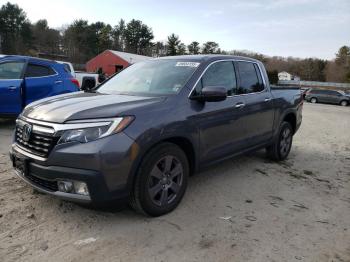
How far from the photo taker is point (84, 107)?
363cm

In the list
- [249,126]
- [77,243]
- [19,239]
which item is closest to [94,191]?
[77,243]

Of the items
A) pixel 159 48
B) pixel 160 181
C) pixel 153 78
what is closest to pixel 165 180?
pixel 160 181

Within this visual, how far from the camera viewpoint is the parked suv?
3428 centimetres

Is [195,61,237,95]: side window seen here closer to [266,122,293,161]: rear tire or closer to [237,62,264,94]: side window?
[237,62,264,94]: side window

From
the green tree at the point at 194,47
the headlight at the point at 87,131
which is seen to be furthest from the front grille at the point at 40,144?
the green tree at the point at 194,47

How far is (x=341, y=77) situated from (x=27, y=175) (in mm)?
99384

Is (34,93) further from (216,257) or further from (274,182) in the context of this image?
(216,257)

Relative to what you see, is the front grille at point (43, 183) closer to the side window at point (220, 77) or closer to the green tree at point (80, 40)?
the side window at point (220, 77)

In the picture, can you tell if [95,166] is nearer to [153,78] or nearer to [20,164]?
[20,164]

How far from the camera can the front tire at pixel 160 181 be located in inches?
143

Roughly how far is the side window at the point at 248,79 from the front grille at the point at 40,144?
280 centimetres

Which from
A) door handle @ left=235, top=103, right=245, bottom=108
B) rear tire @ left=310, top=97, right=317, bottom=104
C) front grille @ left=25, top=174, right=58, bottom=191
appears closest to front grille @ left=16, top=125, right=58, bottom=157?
front grille @ left=25, top=174, right=58, bottom=191

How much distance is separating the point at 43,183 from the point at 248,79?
3350mm

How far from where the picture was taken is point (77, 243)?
10.8ft
